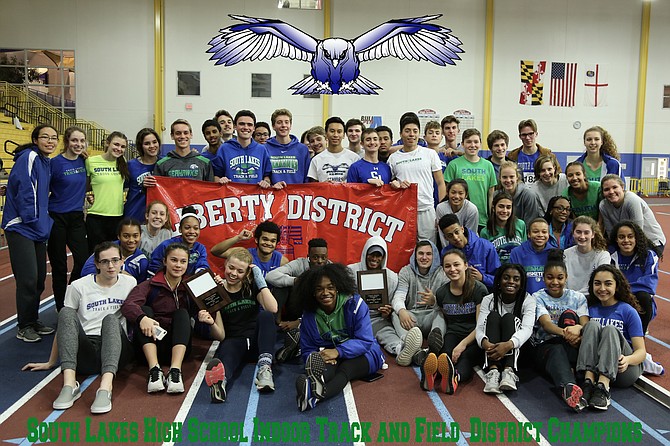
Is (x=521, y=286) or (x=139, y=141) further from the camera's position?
(x=139, y=141)

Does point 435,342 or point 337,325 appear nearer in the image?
point 337,325

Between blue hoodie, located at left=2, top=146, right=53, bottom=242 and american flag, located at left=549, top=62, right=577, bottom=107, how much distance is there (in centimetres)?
1947

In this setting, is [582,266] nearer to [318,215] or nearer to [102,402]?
[318,215]

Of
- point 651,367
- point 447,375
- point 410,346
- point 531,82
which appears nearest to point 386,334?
point 410,346

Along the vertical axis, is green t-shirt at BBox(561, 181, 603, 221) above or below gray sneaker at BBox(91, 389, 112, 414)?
above

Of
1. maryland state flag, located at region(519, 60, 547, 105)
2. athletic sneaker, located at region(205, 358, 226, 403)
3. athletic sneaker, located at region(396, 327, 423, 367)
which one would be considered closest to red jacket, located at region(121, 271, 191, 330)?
athletic sneaker, located at region(205, 358, 226, 403)

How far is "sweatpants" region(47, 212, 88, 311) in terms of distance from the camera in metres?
5.48

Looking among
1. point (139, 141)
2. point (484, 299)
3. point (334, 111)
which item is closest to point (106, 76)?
point (334, 111)

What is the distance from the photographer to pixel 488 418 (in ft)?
12.1

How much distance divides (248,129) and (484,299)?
10.7ft

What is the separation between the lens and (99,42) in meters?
18.3

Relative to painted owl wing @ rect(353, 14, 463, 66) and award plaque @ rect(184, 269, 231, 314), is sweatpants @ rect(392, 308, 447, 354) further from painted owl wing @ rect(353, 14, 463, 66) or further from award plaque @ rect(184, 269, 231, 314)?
painted owl wing @ rect(353, 14, 463, 66)

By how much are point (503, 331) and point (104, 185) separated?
4.17 metres

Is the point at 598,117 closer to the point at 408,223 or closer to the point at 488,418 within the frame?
the point at 408,223
